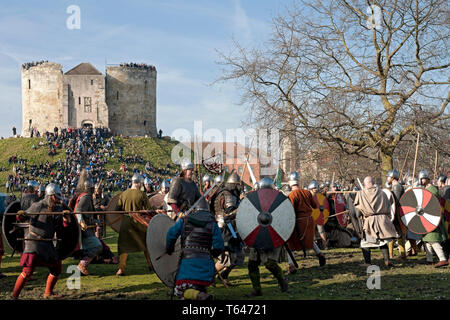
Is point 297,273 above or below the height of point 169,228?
below

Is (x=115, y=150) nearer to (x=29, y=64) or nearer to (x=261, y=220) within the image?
(x=29, y=64)

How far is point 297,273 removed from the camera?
923cm

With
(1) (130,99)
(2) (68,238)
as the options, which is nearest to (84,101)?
(1) (130,99)

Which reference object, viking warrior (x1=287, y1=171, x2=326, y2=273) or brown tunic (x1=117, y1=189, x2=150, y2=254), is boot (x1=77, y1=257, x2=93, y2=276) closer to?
brown tunic (x1=117, y1=189, x2=150, y2=254)

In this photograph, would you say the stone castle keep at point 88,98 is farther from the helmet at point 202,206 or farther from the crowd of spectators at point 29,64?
the helmet at point 202,206

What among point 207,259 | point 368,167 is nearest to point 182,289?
point 207,259

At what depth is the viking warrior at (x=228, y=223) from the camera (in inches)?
327

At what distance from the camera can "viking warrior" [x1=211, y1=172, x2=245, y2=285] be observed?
8.30 metres

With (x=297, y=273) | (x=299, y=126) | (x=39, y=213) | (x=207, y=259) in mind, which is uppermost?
(x=299, y=126)

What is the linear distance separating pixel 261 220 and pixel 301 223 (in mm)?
1601

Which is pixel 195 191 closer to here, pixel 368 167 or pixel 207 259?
pixel 207 259

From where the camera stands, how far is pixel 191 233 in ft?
20.0

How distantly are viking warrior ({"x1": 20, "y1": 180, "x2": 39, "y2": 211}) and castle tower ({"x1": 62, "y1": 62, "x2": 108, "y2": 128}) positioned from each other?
61988mm
